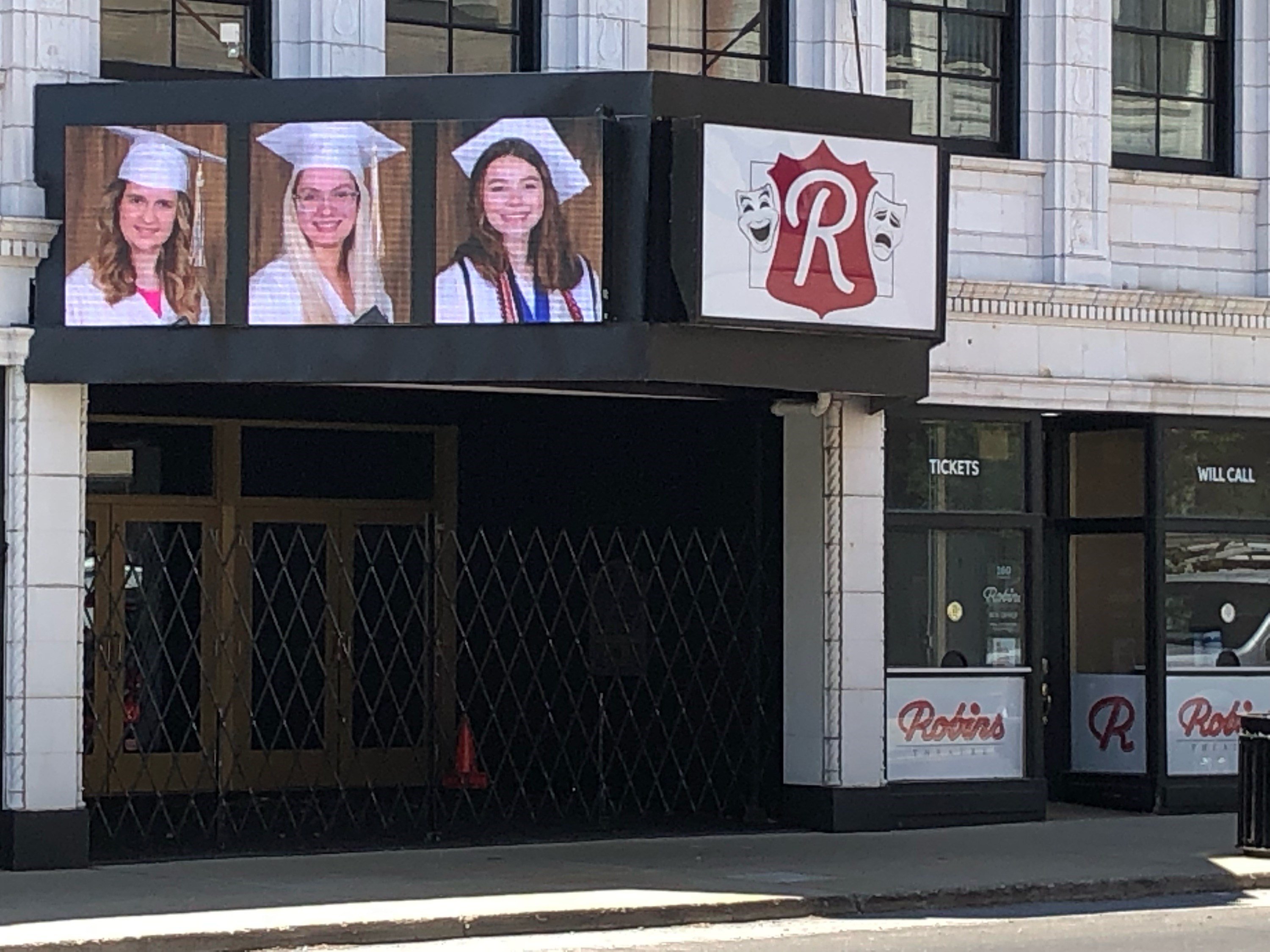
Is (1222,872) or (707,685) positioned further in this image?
(707,685)

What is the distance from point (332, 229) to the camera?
51.4ft

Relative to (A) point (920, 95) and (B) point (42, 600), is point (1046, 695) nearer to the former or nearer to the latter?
(A) point (920, 95)

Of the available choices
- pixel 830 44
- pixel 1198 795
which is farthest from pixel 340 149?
Result: pixel 1198 795

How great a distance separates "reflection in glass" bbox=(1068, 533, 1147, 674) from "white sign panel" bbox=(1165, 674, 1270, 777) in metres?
0.47

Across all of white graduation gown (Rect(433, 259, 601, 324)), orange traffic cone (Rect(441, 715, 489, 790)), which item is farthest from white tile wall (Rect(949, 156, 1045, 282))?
orange traffic cone (Rect(441, 715, 489, 790))

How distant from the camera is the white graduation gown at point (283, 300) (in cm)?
1569

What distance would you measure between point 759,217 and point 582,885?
14.5 feet

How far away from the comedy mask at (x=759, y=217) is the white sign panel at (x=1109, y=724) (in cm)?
639

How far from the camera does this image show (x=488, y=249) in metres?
15.6

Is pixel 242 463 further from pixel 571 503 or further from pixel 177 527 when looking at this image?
pixel 571 503

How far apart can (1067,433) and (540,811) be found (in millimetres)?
5559

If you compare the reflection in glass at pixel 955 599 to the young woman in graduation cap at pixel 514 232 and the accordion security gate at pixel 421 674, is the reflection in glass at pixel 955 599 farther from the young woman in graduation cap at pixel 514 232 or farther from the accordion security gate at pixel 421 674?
the young woman in graduation cap at pixel 514 232

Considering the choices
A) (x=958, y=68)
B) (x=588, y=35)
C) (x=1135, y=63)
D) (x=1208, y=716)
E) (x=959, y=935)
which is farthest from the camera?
(x=1135, y=63)

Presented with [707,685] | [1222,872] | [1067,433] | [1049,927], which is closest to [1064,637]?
[1067,433]
